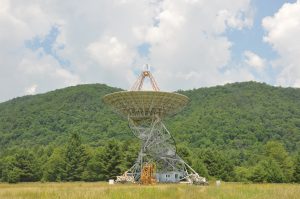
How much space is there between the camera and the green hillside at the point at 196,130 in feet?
233

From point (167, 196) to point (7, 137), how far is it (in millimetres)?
107138

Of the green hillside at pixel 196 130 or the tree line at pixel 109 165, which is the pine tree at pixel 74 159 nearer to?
the tree line at pixel 109 165

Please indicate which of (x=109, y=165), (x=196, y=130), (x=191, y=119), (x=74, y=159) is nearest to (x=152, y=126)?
(x=109, y=165)

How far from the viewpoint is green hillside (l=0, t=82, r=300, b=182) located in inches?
2798

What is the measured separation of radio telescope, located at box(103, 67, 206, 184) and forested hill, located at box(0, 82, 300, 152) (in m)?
41.9

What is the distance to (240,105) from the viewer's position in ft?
457

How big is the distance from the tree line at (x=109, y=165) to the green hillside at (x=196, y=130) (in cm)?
16

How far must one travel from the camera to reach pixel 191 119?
4542 inches

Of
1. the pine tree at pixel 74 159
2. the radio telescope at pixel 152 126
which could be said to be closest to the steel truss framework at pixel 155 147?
the radio telescope at pixel 152 126

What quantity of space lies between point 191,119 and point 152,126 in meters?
65.8

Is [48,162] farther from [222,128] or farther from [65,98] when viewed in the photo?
[65,98]

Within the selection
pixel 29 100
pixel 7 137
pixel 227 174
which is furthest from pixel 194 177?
pixel 29 100

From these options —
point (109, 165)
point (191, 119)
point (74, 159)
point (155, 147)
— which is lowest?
point (109, 165)

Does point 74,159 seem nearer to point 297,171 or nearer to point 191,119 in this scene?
point 297,171
